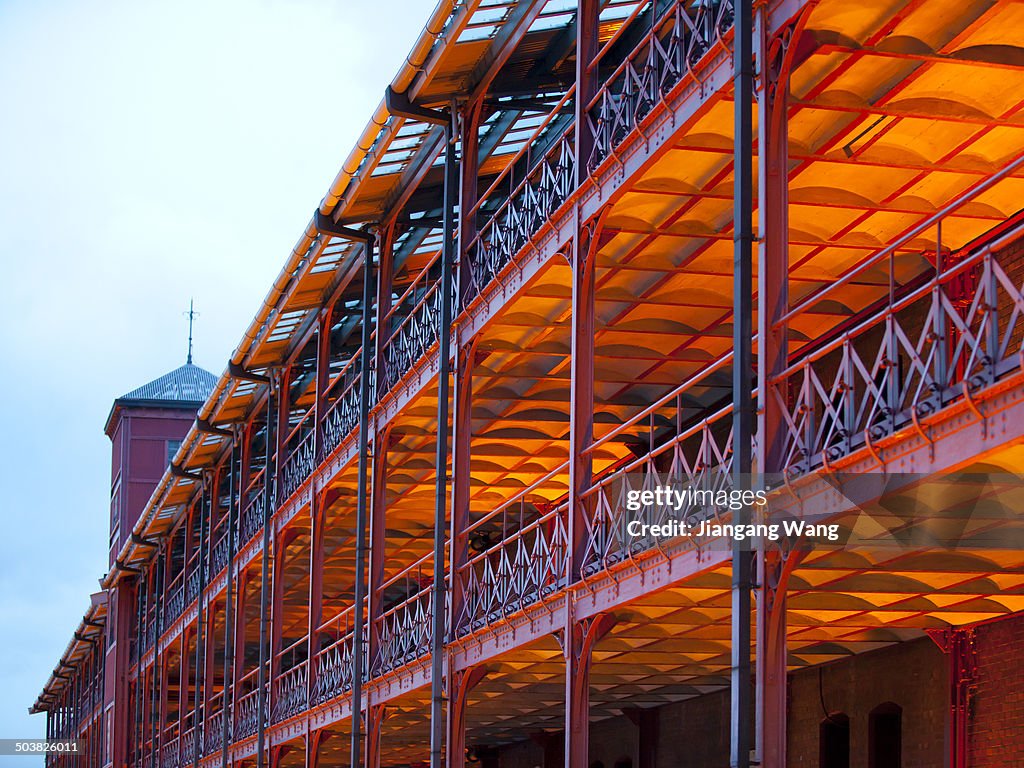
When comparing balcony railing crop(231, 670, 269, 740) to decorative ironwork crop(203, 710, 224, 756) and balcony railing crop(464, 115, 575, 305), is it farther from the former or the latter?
balcony railing crop(464, 115, 575, 305)

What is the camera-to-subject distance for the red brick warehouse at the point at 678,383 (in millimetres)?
11117

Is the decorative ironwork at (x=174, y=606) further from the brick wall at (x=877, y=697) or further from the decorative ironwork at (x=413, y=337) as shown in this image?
the brick wall at (x=877, y=697)

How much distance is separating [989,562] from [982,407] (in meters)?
4.63

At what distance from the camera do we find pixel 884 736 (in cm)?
1853

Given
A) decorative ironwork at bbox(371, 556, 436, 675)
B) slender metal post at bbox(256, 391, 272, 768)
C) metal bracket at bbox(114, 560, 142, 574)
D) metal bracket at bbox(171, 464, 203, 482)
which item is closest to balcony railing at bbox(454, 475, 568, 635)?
decorative ironwork at bbox(371, 556, 436, 675)

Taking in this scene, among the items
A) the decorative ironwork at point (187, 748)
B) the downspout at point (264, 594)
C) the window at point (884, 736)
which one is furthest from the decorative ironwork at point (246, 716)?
the window at point (884, 736)

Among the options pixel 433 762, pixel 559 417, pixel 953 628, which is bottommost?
Result: pixel 433 762

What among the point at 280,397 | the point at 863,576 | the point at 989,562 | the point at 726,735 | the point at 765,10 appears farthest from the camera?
the point at 280,397

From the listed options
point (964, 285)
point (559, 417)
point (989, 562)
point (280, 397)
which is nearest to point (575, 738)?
point (989, 562)

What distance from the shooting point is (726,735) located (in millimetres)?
22719

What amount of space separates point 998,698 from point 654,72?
7.28 m

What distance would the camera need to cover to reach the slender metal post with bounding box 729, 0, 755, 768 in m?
10.9

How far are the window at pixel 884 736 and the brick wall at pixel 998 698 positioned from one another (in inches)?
76.6

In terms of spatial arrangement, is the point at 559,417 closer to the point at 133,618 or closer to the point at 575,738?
the point at 575,738
